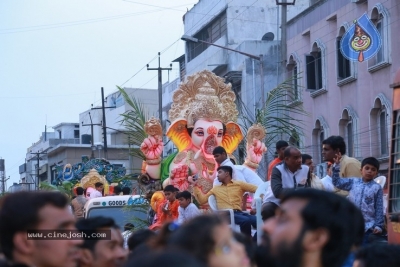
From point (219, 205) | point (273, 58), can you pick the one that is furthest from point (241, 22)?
point (219, 205)

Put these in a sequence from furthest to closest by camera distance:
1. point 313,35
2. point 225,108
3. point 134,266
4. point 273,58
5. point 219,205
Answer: point 273,58 < point 313,35 < point 225,108 < point 219,205 < point 134,266

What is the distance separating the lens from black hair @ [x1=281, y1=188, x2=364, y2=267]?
4.52 m

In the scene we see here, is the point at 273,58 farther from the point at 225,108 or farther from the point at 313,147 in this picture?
the point at 225,108

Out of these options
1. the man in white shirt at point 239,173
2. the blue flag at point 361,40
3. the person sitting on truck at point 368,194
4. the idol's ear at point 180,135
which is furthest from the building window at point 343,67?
the person sitting on truck at point 368,194

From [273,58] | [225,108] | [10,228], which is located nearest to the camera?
[10,228]

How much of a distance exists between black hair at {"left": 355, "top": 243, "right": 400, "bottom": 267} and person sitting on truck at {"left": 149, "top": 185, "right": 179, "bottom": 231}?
25.4ft

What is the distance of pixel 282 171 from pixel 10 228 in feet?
19.7

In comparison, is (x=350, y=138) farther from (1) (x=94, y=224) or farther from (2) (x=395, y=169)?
→ (1) (x=94, y=224)

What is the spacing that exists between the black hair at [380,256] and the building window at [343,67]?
83.3 feet

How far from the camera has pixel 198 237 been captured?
12.8 feet

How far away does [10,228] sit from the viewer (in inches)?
191

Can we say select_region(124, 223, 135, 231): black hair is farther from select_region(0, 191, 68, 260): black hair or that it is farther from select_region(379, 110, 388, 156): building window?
select_region(379, 110, 388, 156): building window

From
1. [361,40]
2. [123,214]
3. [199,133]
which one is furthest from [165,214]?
[361,40]

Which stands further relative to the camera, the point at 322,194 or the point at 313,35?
the point at 313,35
